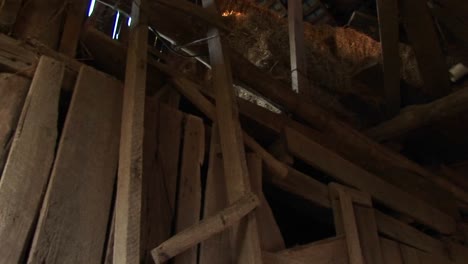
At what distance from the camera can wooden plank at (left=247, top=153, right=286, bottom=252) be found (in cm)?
200

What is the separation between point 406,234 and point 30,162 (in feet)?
6.81

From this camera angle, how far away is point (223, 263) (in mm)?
1751

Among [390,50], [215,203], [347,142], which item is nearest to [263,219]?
[215,203]

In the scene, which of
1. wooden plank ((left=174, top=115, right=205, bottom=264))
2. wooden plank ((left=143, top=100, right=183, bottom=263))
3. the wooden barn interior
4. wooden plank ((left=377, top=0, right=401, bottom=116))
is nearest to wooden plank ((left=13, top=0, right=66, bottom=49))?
the wooden barn interior

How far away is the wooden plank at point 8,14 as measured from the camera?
69.5 inches

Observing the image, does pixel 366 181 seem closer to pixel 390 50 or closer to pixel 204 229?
pixel 390 50

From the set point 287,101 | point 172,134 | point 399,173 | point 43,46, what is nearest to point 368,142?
point 399,173

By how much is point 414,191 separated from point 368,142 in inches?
16.8

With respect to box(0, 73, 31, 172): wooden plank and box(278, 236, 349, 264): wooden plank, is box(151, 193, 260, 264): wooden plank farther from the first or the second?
box(0, 73, 31, 172): wooden plank

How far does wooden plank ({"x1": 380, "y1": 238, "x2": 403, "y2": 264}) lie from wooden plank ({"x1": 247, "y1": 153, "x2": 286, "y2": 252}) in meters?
0.74

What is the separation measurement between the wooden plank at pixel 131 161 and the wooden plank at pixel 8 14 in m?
0.44

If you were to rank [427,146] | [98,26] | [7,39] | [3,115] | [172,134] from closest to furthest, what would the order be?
[3,115], [7,39], [172,134], [98,26], [427,146]

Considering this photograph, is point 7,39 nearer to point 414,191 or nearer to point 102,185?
point 102,185

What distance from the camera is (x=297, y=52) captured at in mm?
3418
